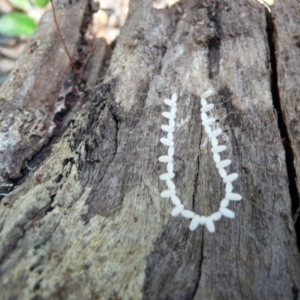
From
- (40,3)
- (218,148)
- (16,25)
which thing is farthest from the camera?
(40,3)

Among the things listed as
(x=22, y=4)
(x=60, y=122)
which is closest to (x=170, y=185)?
(x=60, y=122)

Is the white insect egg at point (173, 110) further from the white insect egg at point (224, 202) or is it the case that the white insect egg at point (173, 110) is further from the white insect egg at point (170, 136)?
the white insect egg at point (224, 202)

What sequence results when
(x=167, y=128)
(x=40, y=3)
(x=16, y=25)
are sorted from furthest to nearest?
(x=40, y=3)
(x=16, y=25)
(x=167, y=128)

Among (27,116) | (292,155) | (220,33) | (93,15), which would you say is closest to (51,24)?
(93,15)

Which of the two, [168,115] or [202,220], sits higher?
[168,115]

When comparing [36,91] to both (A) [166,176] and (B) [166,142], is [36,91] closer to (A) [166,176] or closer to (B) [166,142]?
(B) [166,142]

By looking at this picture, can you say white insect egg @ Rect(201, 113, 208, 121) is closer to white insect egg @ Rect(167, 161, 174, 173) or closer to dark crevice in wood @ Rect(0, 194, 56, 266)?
white insect egg @ Rect(167, 161, 174, 173)

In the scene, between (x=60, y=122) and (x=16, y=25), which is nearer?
(x=60, y=122)
